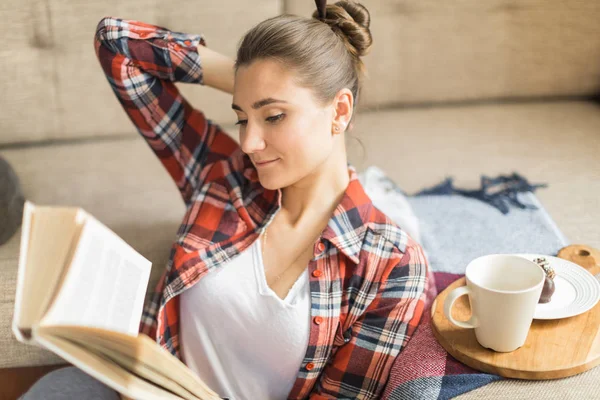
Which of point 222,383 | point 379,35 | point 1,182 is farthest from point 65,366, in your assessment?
point 379,35

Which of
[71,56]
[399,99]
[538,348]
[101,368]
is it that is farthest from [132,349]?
[399,99]

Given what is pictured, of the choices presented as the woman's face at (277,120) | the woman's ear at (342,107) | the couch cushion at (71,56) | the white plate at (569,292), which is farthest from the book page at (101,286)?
the couch cushion at (71,56)

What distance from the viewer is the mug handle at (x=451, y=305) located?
95cm

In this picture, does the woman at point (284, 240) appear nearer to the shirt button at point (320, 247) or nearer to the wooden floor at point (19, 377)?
the shirt button at point (320, 247)

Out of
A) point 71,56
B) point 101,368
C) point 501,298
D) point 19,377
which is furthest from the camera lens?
point 71,56

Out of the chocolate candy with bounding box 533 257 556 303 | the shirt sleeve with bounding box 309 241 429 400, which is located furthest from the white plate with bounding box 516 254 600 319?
the shirt sleeve with bounding box 309 241 429 400

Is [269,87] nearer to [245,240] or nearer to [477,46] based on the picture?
[245,240]

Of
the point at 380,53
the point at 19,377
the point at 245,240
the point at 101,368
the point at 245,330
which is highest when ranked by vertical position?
the point at 101,368

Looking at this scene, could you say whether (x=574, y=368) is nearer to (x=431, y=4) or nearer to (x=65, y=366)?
(x=65, y=366)

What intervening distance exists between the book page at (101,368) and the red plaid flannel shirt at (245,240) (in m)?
0.48

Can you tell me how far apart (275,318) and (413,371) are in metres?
0.26

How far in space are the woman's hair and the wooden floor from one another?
2.26 ft

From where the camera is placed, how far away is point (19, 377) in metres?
1.29

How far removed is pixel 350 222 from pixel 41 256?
602 millimetres
